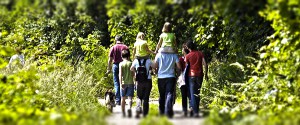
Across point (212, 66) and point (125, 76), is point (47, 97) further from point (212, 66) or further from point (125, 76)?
point (212, 66)

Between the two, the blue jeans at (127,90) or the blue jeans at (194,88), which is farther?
the blue jeans at (127,90)

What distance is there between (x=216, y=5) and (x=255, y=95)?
300 cm

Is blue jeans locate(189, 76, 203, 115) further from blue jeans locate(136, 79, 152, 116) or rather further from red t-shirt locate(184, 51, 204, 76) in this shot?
blue jeans locate(136, 79, 152, 116)

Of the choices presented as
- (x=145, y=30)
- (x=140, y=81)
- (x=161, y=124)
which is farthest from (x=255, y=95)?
(x=145, y=30)

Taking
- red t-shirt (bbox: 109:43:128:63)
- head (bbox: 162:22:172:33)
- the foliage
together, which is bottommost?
the foliage

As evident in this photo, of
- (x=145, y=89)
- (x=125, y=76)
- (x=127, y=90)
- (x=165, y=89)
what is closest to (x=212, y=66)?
(x=127, y=90)

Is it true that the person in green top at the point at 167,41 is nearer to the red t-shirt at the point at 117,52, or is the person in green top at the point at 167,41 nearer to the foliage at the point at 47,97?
the foliage at the point at 47,97

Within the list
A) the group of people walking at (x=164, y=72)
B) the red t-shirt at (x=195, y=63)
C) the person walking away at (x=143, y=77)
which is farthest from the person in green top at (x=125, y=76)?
the red t-shirt at (x=195, y=63)

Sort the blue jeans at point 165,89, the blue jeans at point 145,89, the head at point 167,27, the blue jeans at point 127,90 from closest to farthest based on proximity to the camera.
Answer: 1. the blue jeans at point 165,89
2. the blue jeans at point 145,89
3. the head at point 167,27
4. the blue jeans at point 127,90

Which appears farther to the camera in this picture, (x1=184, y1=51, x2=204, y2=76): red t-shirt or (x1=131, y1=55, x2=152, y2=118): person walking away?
(x1=184, y1=51, x2=204, y2=76): red t-shirt

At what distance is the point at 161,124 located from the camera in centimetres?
635

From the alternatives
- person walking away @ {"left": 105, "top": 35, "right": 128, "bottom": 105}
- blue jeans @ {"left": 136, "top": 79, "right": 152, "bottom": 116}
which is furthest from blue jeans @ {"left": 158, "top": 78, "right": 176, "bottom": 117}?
person walking away @ {"left": 105, "top": 35, "right": 128, "bottom": 105}

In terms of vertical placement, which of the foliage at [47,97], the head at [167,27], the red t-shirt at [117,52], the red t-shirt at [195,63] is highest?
the head at [167,27]

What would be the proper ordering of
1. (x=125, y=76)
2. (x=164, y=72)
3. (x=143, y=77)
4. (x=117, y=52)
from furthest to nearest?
(x=117, y=52) → (x=125, y=76) → (x=143, y=77) → (x=164, y=72)
